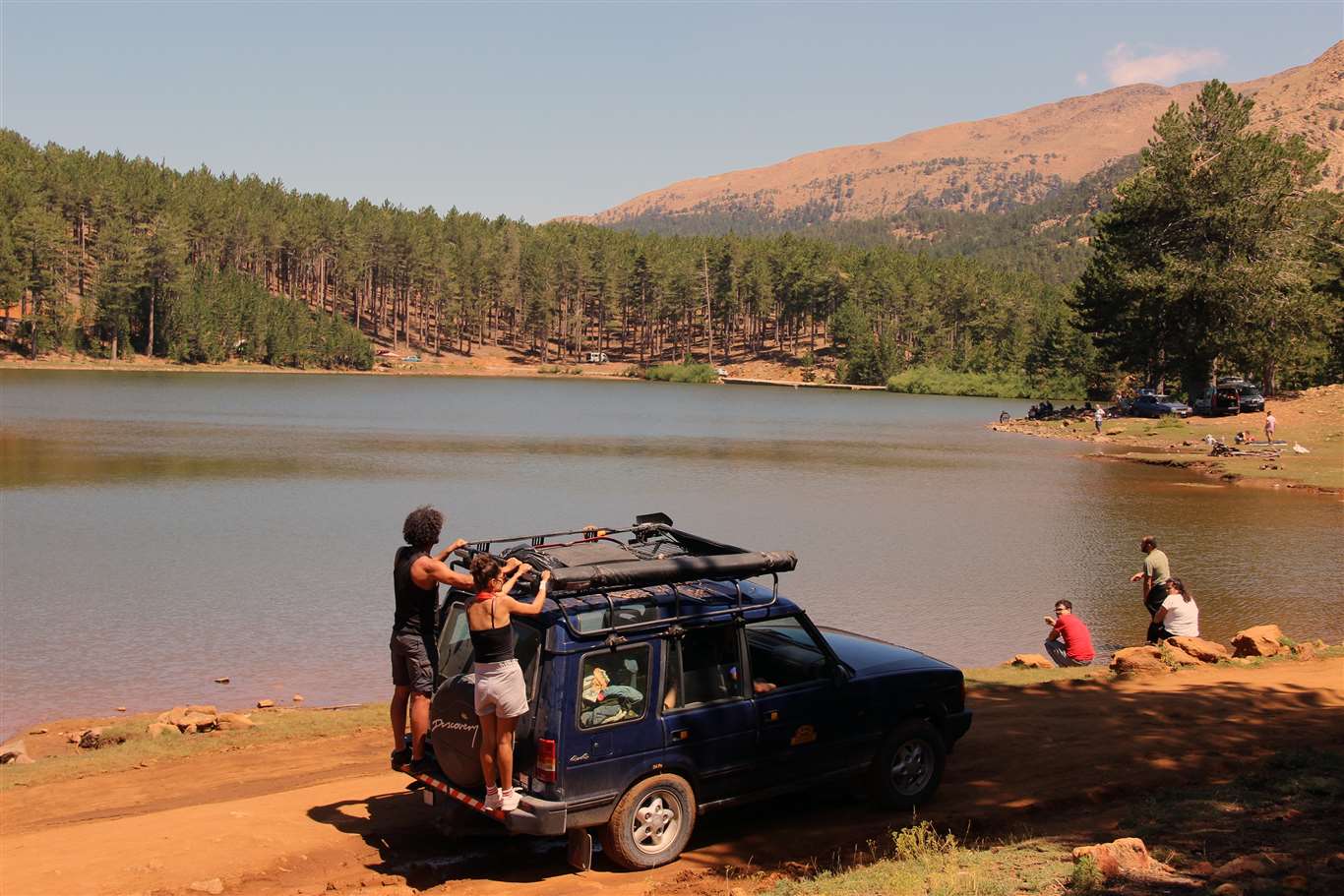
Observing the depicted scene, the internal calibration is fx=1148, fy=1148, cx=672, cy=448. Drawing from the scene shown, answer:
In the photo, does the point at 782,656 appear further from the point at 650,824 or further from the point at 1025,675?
the point at 1025,675

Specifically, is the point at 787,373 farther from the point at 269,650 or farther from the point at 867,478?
the point at 269,650

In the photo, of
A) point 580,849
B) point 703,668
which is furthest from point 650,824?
point 703,668

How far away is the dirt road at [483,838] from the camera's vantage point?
797 cm

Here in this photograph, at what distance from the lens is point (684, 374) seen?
15138 centimetres

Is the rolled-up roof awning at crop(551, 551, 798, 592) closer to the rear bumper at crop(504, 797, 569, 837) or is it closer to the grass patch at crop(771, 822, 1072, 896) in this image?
the rear bumper at crop(504, 797, 569, 837)

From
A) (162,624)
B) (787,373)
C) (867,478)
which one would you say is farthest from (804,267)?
(162,624)

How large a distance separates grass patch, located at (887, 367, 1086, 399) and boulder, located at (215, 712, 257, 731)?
113201mm

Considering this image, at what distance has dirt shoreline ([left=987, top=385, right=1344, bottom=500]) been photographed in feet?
138

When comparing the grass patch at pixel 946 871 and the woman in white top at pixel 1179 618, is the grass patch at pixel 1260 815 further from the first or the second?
the woman in white top at pixel 1179 618

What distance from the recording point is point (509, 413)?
81.1 m

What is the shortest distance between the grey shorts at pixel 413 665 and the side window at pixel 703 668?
188 centimetres

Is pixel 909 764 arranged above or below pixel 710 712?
below

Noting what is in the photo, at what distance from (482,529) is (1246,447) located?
35677 millimetres

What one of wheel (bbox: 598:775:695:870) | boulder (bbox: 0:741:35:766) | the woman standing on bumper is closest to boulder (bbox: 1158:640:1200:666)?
wheel (bbox: 598:775:695:870)
